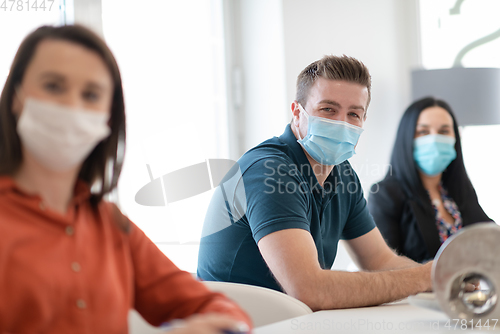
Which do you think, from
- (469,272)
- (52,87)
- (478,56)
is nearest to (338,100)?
(469,272)

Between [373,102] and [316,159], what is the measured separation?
1.53 m

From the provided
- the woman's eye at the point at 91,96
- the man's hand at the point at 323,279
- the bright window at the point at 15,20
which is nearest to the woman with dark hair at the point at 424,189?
the man's hand at the point at 323,279

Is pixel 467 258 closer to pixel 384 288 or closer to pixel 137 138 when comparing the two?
pixel 384 288

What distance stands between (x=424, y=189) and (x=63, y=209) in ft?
6.26

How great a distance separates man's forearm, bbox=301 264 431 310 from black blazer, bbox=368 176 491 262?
3.02ft

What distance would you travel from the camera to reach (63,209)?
0.70 metres

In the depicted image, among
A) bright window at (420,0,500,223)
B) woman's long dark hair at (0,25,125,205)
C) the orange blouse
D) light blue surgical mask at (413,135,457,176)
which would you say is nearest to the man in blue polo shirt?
the orange blouse

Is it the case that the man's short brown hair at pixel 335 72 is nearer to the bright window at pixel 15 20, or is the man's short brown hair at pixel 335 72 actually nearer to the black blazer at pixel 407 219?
the black blazer at pixel 407 219

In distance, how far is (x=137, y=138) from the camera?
Result: 2209 millimetres

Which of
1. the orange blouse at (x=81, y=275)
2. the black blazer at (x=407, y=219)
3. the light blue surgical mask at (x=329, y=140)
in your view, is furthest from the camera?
the black blazer at (x=407, y=219)

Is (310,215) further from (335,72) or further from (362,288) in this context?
(335,72)

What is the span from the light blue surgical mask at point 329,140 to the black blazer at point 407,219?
722 millimetres

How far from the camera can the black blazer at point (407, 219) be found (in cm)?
214

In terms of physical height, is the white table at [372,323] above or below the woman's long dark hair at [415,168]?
below
